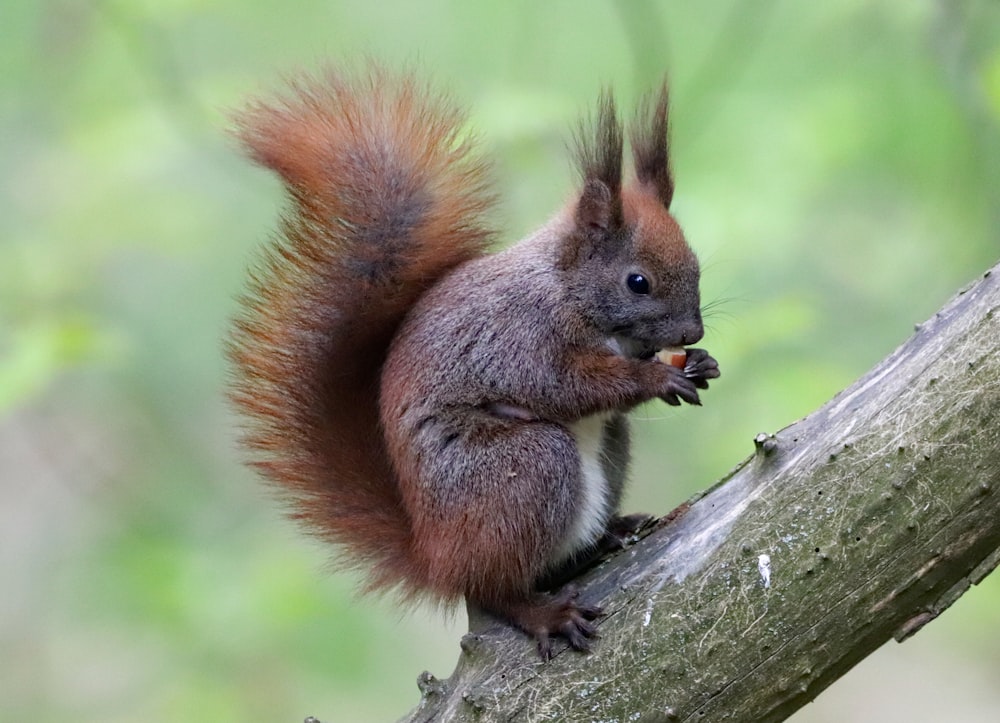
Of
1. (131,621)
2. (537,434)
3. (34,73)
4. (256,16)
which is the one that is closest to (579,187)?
(537,434)

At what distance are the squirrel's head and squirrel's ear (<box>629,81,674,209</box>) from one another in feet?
0.16

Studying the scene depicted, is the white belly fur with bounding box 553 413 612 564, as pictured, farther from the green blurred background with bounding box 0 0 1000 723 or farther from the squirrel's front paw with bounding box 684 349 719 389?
the green blurred background with bounding box 0 0 1000 723

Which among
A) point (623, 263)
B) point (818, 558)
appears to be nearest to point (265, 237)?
point (623, 263)

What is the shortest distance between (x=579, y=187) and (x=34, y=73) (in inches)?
119

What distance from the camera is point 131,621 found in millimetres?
4270

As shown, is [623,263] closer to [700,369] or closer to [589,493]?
[700,369]

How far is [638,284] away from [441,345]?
450mm

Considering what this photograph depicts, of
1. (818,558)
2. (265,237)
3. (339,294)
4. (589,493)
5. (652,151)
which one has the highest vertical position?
(265,237)

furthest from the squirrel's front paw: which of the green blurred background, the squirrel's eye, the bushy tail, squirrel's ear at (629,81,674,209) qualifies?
the green blurred background

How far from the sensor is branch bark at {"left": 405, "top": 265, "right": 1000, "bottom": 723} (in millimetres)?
1850

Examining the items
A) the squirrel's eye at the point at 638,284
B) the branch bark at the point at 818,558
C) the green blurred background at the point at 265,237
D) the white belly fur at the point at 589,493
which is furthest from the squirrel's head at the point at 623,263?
the green blurred background at the point at 265,237

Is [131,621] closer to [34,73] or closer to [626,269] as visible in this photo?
[34,73]

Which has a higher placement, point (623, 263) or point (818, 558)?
point (623, 263)

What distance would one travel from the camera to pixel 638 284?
2.40 m
